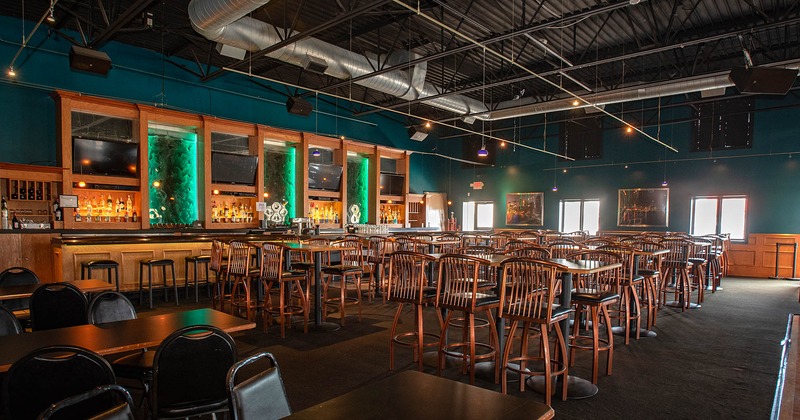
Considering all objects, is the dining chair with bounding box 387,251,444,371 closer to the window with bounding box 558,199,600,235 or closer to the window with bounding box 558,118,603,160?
the window with bounding box 558,199,600,235

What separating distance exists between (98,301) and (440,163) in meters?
15.3

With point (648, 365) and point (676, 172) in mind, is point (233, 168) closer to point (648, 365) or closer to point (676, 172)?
point (648, 365)

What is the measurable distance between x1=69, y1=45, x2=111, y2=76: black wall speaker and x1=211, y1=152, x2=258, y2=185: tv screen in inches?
122

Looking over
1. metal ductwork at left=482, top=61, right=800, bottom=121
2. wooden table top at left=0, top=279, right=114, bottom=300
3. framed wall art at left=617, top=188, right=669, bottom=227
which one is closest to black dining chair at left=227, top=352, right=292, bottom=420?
wooden table top at left=0, top=279, right=114, bottom=300

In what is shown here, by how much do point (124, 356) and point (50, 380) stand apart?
132 centimetres

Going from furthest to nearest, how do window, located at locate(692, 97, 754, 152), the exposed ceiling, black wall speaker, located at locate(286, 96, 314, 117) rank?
window, located at locate(692, 97, 754, 152), black wall speaker, located at locate(286, 96, 314, 117), the exposed ceiling

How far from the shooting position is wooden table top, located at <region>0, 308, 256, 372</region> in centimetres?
218

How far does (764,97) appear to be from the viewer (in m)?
11.2

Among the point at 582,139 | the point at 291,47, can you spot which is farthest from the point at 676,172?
the point at 291,47

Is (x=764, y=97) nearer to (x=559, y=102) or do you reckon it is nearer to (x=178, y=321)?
(x=559, y=102)

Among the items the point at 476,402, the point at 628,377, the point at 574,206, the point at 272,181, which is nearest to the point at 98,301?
the point at 476,402

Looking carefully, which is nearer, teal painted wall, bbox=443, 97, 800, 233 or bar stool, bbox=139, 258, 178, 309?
bar stool, bbox=139, 258, 178, 309

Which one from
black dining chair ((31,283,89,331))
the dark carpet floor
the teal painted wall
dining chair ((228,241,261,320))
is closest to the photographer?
black dining chair ((31,283,89,331))

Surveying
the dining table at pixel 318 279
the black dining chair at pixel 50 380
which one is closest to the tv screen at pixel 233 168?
the dining table at pixel 318 279
